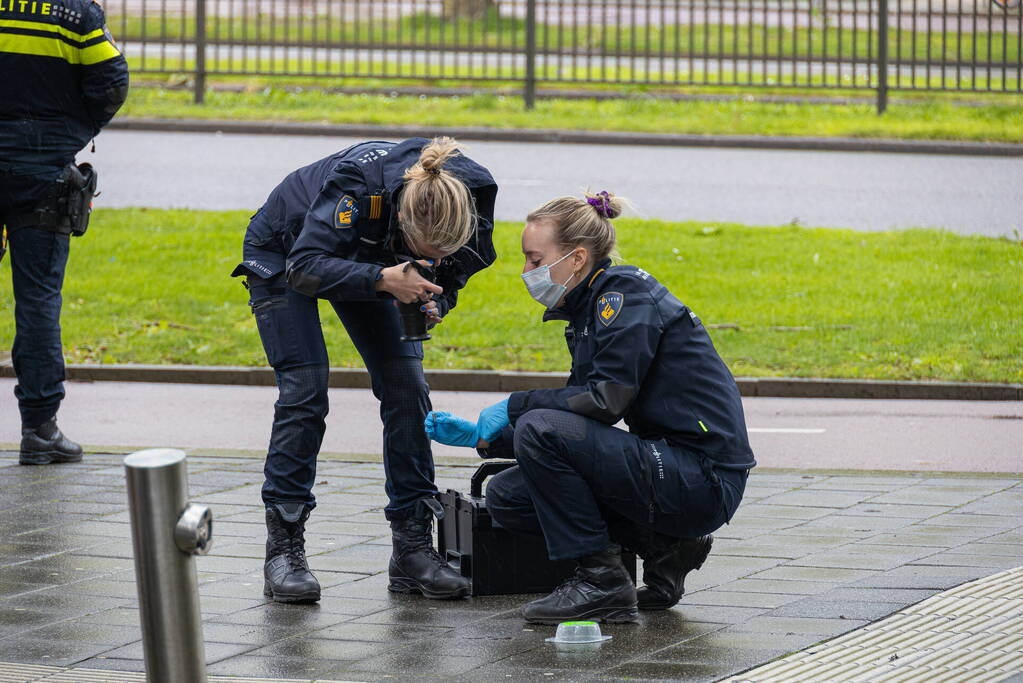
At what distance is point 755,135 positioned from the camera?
18062mm

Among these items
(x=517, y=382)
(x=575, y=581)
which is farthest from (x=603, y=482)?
(x=517, y=382)

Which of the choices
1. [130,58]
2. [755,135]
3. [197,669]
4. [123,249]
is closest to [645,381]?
[197,669]

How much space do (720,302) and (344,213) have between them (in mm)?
5935

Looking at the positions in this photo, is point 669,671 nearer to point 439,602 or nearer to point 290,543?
point 439,602

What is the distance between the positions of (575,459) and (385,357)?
87cm

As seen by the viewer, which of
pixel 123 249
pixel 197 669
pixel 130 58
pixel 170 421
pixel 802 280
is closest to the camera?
pixel 197 669

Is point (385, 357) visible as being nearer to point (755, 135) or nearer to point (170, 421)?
point (170, 421)

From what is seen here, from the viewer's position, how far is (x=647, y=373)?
189 inches

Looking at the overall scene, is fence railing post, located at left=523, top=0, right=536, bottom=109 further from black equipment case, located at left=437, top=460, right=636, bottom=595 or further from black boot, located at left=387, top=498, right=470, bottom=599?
black equipment case, located at left=437, top=460, right=636, bottom=595

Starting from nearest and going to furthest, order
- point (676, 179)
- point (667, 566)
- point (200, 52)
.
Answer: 1. point (667, 566)
2. point (676, 179)
3. point (200, 52)

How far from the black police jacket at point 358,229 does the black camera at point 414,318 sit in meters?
0.11

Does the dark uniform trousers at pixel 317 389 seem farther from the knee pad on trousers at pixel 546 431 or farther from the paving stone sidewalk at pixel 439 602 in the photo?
the knee pad on trousers at pixel 546 431

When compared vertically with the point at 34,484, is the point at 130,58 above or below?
above

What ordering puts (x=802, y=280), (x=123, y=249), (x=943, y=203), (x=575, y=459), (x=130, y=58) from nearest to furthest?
(x=575, y=459)
(x=802, y=280)
(x=123, y=249)
(x=943, y=203)
(x=130, y=58)
